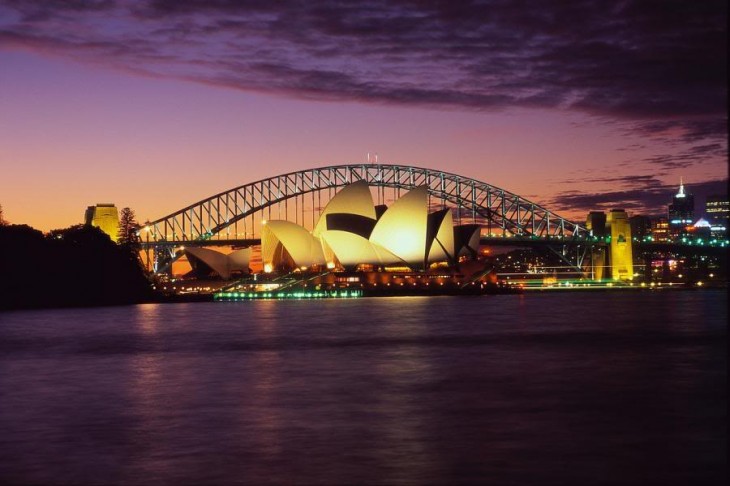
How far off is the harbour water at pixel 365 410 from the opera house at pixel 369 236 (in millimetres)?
60848

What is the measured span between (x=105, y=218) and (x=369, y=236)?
41287 millimetres

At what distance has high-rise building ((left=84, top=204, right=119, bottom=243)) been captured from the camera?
134 metres

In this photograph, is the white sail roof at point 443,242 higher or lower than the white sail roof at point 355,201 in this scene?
lower

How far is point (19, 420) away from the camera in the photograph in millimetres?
22766

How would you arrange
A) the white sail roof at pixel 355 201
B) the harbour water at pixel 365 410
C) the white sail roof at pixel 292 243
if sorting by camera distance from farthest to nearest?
the white sail roof at pixel 292 243
the white sail roof at pixel 355 201
the harbour water at pixel 365 410

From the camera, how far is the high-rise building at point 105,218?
134 m

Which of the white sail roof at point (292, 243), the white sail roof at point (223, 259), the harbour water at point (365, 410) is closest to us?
the harbour water at point (365, 410)

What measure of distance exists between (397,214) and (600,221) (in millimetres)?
56609

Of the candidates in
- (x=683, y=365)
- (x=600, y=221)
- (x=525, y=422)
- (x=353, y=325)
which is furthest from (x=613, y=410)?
(x=600, y=221)

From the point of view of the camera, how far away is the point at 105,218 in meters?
135

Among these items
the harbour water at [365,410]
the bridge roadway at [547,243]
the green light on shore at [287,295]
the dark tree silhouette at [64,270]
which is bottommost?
the harbour water at [365,410]

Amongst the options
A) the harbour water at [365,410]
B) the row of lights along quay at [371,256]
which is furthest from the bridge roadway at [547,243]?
the harbour water at [365,410]

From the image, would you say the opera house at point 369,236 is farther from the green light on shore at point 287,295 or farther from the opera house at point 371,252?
the green light on shore at point 287,295

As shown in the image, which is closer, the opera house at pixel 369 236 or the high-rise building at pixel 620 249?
the opera house at pixel 369 236
